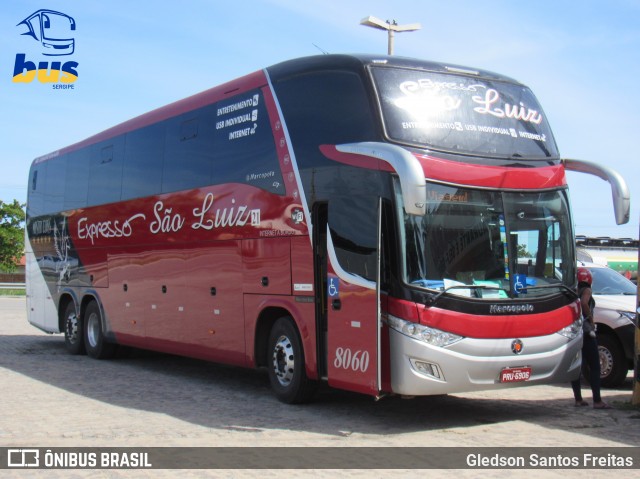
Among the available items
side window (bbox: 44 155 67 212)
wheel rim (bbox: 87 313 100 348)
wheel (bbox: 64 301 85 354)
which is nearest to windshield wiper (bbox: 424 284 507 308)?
wheel rim (bbox: 87 313 100 348)

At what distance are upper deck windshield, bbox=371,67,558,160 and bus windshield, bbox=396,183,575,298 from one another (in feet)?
2.02

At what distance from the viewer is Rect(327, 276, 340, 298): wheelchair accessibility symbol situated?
9.41 metres

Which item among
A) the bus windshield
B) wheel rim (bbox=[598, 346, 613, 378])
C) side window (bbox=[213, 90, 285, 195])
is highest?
side window (bbox=[213, 90, 285, 195])

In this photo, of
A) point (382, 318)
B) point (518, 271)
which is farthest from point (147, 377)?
point (518, 271)

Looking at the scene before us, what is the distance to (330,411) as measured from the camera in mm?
10039

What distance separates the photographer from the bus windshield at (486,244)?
870 cm

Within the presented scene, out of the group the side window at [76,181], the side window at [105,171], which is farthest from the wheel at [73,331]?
the side window at [105,171]

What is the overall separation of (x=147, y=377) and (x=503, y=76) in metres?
7.57

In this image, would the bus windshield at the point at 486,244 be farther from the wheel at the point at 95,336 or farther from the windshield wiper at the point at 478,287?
the wheel at the point at 95,336

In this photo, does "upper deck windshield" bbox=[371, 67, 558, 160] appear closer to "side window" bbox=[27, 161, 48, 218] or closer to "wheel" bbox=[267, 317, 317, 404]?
"wheel" bbox=[267, 317, 317, 404]

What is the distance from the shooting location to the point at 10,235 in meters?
60.7

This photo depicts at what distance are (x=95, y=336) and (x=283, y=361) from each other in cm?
721

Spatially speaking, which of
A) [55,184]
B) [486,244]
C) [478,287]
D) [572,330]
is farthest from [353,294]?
[55,184]

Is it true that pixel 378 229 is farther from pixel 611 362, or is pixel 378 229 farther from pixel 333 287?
pixel 611 362
